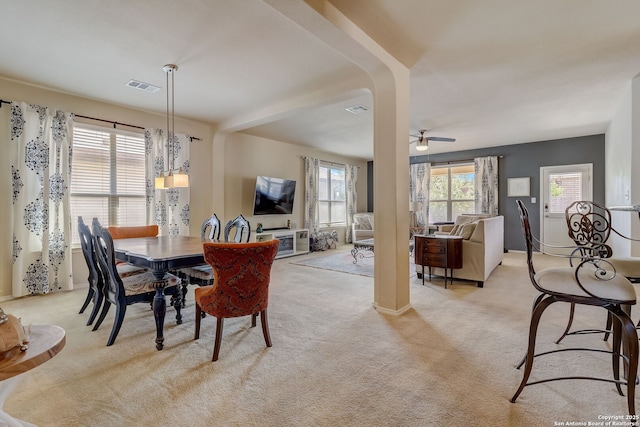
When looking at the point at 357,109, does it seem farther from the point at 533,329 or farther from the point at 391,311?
the point at 533,329

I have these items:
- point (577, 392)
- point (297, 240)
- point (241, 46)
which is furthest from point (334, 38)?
point (297, 240)

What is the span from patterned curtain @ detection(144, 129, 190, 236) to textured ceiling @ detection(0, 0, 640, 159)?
495mm

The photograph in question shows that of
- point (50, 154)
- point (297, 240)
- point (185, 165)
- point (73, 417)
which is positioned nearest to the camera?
point (73, 417)

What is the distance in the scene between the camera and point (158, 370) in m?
2.12

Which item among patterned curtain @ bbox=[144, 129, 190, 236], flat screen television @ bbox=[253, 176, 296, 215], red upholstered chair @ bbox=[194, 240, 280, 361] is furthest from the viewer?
flat screen television @ bbox=[253, 176, 296, 215]

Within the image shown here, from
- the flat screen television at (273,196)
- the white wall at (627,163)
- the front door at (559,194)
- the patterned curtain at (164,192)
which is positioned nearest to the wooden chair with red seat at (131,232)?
the patterned curtain at (164,192)

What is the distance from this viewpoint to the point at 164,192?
4.94m

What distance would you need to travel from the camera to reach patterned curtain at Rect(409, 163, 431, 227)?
8.34 m

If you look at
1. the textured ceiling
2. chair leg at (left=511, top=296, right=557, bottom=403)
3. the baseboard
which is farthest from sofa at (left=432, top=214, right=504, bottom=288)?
chair leg at (left=511, top=296, right=557, bottom=403)

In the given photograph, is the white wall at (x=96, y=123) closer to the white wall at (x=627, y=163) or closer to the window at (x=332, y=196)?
the window at (x=332, y=196)

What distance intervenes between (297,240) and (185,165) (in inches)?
124

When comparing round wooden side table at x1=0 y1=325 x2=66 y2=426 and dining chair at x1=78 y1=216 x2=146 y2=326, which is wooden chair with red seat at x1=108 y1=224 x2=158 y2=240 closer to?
dining chair at x1=78 y1=216 x2=146 y2=326

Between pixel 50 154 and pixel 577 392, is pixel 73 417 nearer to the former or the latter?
pixel 577 392

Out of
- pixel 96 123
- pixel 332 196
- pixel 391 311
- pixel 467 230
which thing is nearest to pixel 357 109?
pixel 467 230
